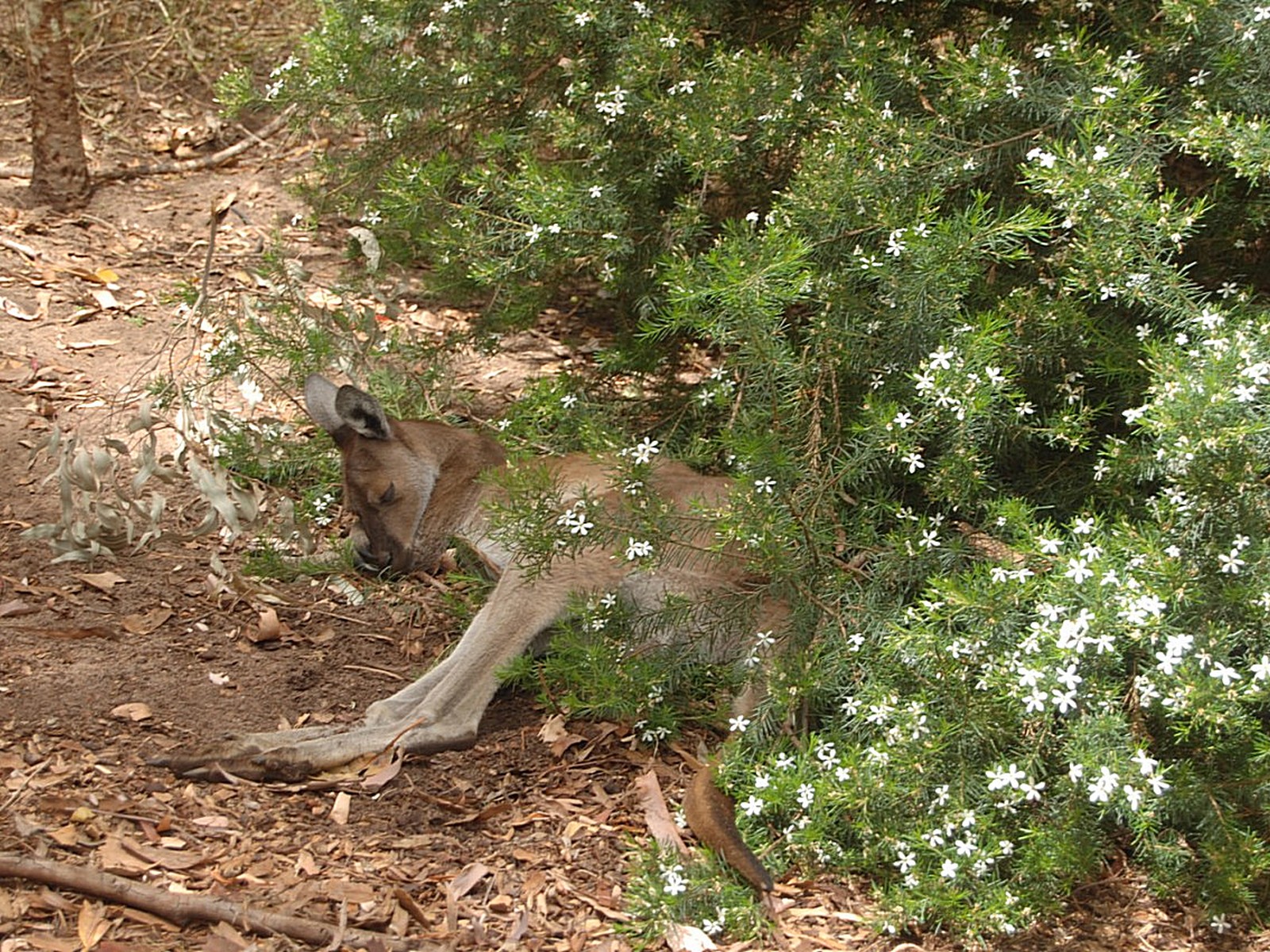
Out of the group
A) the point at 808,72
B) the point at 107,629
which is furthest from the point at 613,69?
the point at 107,629

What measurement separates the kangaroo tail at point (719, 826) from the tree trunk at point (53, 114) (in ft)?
19.3

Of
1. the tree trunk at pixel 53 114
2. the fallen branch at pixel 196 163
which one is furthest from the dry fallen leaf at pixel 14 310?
the fallen branch at pixel 196 163

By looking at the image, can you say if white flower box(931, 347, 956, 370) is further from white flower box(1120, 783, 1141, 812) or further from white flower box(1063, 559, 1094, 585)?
white flower box(1120, 783, 1141, 812)

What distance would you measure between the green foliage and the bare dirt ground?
0.22m

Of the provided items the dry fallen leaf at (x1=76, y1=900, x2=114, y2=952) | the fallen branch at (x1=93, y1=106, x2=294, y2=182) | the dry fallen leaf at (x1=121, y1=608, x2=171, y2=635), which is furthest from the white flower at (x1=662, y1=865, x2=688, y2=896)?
the fallen branch at (x1=93, y1=106, x2=294, y2=182)

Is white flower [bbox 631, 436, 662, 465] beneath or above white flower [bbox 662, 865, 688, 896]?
above

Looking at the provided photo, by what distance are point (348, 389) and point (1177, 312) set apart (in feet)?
10.3

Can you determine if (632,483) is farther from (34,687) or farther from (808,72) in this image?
(34,687)

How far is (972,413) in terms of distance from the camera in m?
3.71

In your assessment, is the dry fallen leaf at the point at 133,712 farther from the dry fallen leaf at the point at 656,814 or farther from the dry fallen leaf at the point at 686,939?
the dry fallen leaf at the point at 686,939

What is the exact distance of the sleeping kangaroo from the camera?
4285mm

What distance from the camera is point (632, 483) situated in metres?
4.12

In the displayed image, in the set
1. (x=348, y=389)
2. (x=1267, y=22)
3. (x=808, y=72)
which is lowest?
(x=348, y=389)

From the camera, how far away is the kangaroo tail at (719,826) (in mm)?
3639
